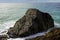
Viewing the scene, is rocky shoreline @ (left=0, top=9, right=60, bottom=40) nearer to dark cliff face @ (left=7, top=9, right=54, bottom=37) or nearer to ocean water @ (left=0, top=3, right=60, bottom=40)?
dark cliff face @ (left=7, top=9, right=54, bottom=37)

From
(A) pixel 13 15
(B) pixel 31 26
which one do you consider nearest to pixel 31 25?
(B) pixel 31 26

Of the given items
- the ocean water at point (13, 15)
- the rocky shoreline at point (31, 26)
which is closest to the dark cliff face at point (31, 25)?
the rocky shoreline at point (31, 26)

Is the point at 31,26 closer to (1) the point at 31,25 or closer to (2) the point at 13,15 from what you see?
(1) the point at 31,25

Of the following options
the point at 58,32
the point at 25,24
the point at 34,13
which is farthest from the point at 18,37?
the point at 58,32

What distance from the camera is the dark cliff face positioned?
14360mm

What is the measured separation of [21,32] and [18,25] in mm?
1285

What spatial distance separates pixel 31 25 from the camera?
14.6 metres

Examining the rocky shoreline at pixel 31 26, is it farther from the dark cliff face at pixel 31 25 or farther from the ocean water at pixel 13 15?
the ocean water at pixel 13 15

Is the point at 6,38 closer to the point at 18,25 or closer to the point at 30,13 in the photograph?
the point at 18,25

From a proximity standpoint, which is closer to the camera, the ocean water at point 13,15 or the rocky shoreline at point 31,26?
the rocky shoreline at point 31,26

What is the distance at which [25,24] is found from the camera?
15102 mm

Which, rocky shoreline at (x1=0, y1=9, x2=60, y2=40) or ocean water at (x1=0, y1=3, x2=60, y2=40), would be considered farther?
ocean water at (x1=0, y1=3, x2=60, y2=40)

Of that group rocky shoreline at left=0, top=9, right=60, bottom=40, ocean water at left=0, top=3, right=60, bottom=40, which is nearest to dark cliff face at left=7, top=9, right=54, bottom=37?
rocky shoreline at left=0, top=9, right=60, bottom=40

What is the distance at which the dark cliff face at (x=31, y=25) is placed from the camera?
14360mm
